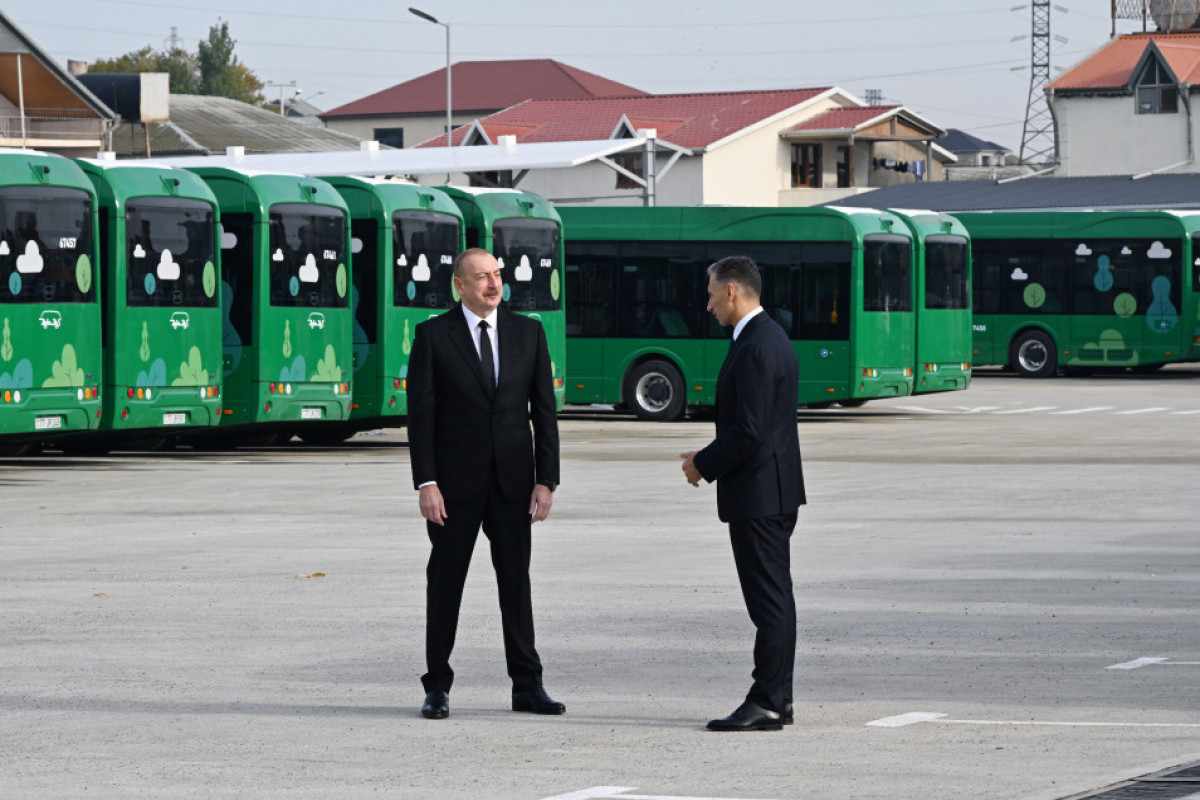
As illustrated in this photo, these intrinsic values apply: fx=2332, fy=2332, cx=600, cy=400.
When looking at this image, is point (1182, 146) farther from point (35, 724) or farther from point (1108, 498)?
point (35, 724)

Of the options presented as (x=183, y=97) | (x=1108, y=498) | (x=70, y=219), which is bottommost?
(x=1108, y=498)

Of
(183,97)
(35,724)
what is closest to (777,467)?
(35,724)

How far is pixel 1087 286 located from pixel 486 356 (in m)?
38.7

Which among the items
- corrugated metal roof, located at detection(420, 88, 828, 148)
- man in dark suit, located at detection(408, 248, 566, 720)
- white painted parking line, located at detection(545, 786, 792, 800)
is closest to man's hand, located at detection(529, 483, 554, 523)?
man in dark suit, located at detection(408, 248, 566, 720)

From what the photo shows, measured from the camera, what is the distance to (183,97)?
101688 mm

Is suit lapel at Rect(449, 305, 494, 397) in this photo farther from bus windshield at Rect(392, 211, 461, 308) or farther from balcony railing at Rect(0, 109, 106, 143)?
balcony railing at Rect(0, 109, 106, 143)

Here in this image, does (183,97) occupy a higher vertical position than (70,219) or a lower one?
higher

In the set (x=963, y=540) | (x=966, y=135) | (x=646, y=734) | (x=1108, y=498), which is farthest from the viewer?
(x=966, y=135)

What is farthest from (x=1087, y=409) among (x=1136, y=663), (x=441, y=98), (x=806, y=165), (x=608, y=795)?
(x=441, y=98)

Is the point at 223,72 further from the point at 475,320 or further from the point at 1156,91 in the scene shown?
the point at 475,320

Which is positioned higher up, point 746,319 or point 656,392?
point 746,319

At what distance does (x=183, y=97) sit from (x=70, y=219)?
262 feet

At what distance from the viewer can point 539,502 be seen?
9188 mm

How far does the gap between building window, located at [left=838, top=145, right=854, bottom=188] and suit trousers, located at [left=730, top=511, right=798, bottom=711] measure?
78.1 meters
